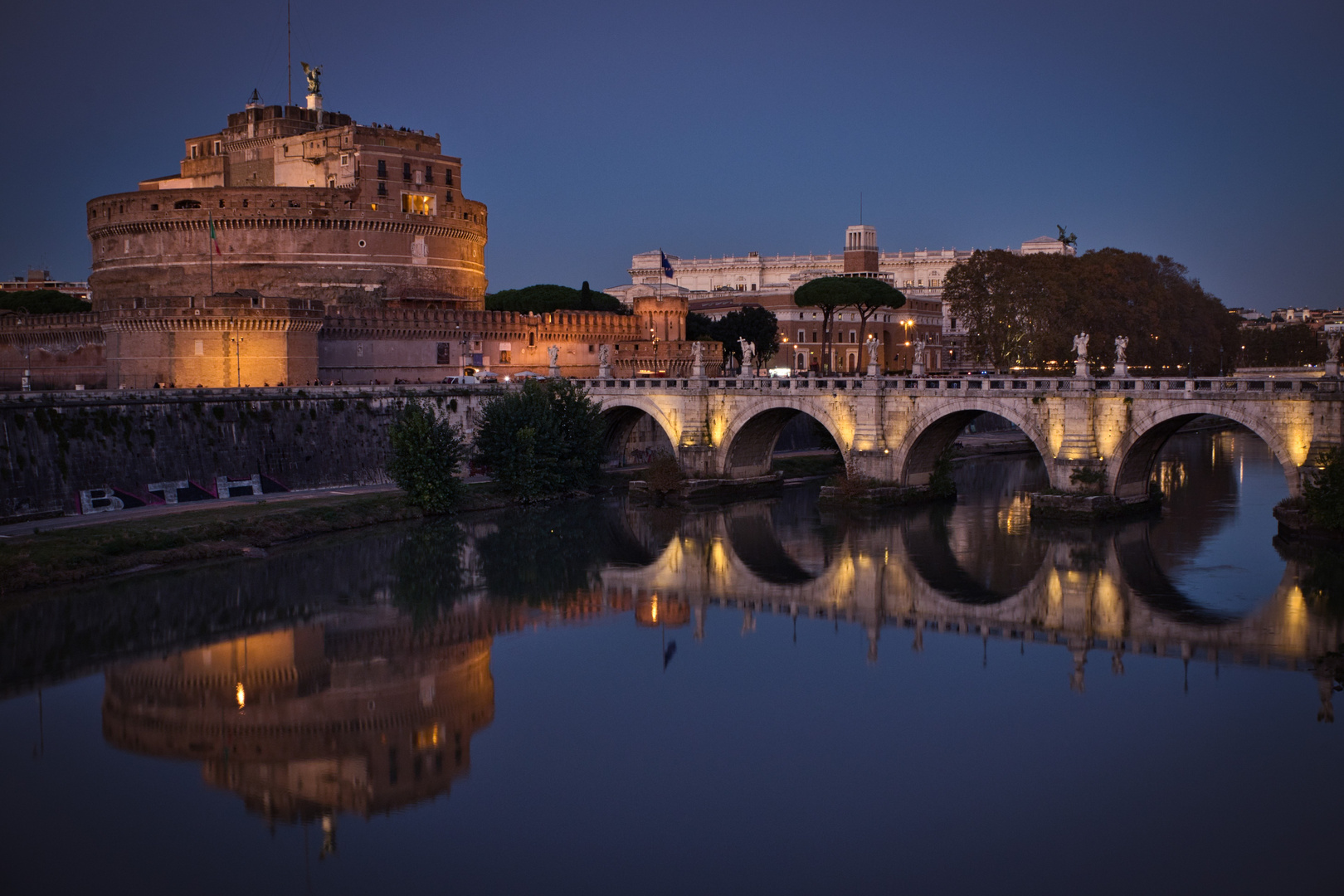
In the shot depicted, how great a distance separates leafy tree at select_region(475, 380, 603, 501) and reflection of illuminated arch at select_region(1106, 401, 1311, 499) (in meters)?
19.3

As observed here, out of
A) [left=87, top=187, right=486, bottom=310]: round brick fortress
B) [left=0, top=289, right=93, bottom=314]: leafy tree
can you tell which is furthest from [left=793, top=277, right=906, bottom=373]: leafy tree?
[left=0, top=289, right=93, bottom=314]: leafy tree

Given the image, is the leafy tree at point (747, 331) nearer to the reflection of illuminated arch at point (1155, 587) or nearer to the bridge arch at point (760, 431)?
the bridge arch at point (760, 431)

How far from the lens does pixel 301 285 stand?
2504 inches

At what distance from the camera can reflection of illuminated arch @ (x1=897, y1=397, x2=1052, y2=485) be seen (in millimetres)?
41062

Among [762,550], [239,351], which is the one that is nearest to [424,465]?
[762,550]

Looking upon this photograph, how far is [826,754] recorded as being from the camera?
2208 cm

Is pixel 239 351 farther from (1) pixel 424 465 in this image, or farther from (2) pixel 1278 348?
(2) pixel 1278 348

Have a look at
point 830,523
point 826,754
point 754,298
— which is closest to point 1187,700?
point 826,754

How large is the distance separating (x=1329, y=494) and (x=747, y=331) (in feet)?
176

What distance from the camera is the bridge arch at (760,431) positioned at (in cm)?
4619

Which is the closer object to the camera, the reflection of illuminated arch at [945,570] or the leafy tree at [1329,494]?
the reflection of illuminated arch at [945,570]

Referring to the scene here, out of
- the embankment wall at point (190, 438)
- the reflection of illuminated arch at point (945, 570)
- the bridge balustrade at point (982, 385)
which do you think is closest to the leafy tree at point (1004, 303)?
the bridge balustrade at point (982, 385)

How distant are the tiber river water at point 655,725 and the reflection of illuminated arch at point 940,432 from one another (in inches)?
173

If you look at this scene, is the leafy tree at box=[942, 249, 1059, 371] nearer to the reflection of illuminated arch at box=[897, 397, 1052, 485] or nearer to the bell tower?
the reflection of illuminated arch at box=[897, 397, 1052, 485]
